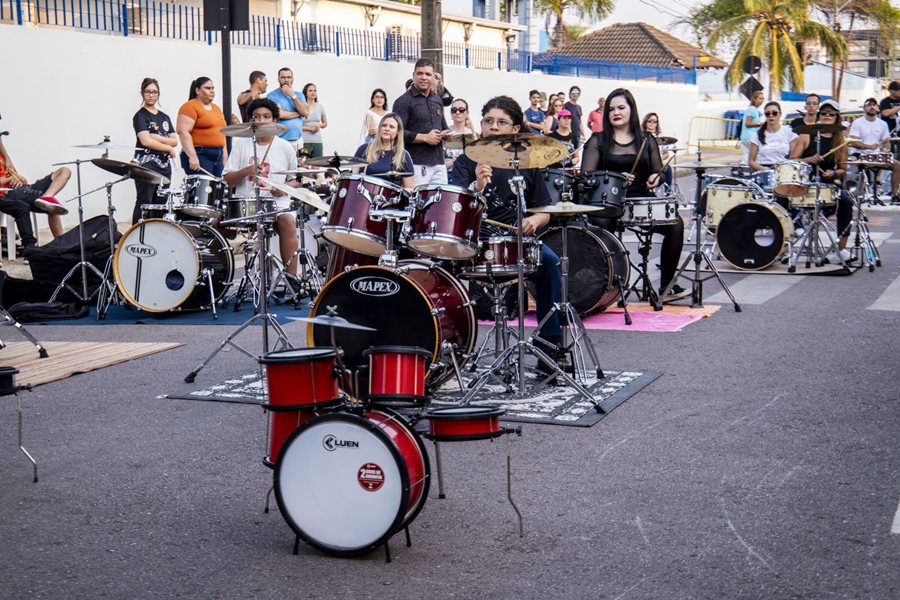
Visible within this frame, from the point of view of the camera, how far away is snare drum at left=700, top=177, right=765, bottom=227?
14008 millimetres

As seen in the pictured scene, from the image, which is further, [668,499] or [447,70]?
[447,70]

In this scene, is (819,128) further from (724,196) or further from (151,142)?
(151,142)

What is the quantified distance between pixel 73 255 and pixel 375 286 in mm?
5931

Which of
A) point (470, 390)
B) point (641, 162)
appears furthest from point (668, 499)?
point (641, 162)

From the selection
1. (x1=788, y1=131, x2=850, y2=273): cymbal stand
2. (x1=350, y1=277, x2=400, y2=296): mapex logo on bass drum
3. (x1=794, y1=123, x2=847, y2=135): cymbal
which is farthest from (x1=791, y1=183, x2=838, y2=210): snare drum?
(x1=350, y1=277, x2=400, y2=296): mapex logo on bass drum

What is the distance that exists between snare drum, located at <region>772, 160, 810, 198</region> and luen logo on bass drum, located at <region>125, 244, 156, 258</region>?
6993 mm

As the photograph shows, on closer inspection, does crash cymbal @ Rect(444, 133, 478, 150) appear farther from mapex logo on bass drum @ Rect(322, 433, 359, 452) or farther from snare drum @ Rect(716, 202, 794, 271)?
mapex logo on bass drum @ Rect(322, 433, 359, 452)

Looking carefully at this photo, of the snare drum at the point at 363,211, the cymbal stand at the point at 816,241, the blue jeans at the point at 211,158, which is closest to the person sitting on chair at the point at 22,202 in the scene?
the blue jeans at the point at 211,158

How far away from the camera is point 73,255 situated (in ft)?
39.2

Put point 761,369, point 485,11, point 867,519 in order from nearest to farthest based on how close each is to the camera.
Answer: point 867,519 < point 761,369 < point 485,11

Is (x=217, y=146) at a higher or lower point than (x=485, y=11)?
lower

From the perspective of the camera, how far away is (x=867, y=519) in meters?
5.12

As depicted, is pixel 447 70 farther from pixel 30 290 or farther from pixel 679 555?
pixel 679 555

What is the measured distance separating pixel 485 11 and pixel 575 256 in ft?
138
